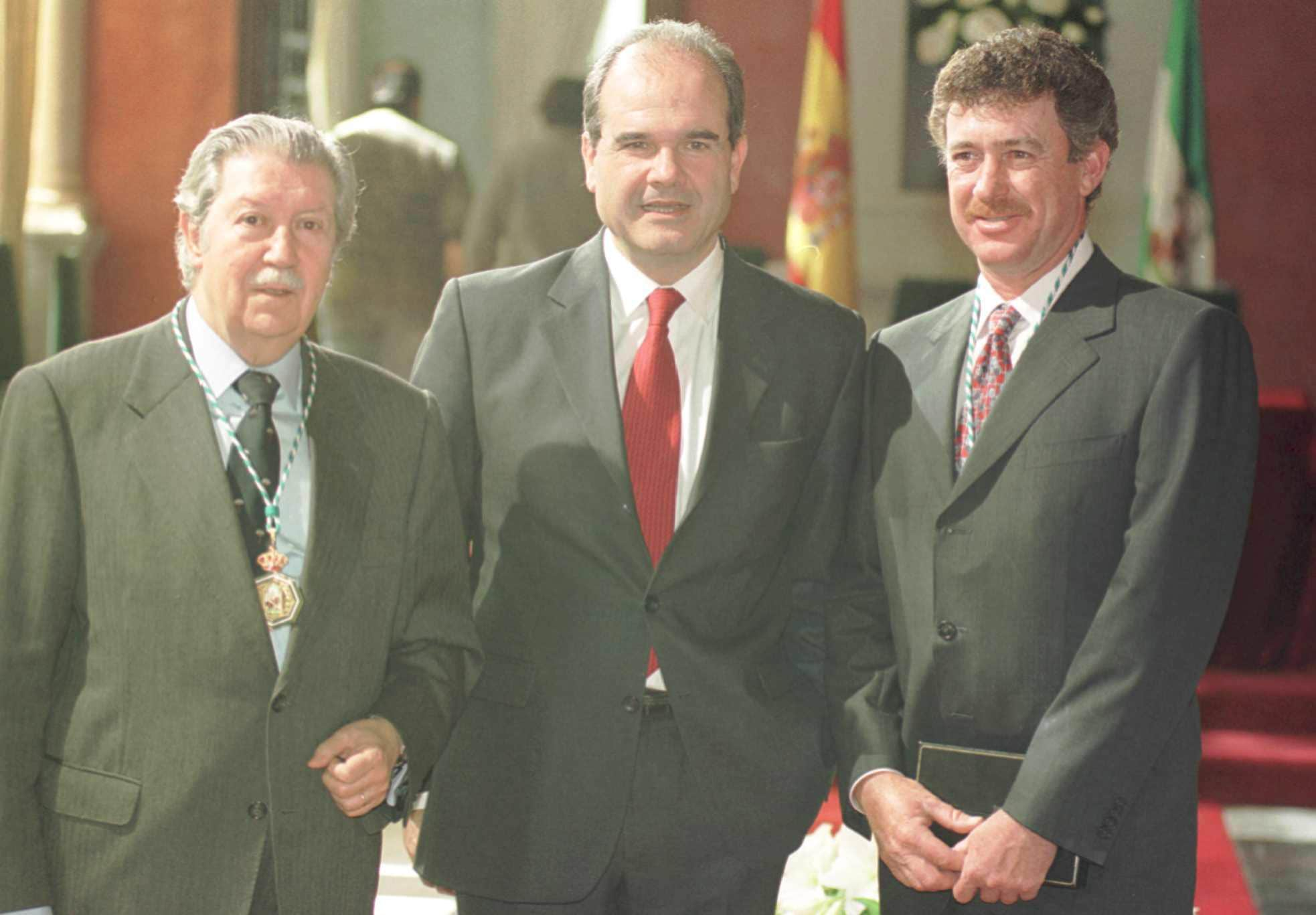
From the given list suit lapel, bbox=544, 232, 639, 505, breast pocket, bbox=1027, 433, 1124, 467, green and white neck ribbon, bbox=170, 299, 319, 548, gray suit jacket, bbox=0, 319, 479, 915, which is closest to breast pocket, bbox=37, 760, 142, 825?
gray suit jacket, bbox=0, 319, 479, 915

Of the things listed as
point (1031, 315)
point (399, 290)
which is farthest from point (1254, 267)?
point (1031, 315)

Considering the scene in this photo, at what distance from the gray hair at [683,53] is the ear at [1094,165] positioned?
46cm

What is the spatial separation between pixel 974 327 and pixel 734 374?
315mm

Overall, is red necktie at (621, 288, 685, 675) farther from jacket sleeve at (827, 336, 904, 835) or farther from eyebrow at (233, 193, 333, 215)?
eyebrow at (233, 193, 333, 215)

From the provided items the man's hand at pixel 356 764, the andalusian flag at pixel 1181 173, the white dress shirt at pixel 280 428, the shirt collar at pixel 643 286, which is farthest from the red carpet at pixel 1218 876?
the white dress shirt at pixel 280 428

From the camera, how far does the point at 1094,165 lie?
189cm

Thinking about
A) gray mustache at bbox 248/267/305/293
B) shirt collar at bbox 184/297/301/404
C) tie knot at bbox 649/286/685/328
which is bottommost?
shirt collar at bbox 184/297/301/404

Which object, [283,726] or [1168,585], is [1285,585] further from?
[283,726]

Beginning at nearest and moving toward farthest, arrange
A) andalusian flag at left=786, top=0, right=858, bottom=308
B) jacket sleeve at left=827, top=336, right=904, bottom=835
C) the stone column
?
1. jacket sleeve at left=827, top=336, right=904, bottom=835
2. andalusian flag at left=786, top=0, right=858, bottom=308
3. the stone column

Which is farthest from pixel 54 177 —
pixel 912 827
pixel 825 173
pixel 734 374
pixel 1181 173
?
pixel 912 827

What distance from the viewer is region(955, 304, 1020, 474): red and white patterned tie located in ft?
6.14

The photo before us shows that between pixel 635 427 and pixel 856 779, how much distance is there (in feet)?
1.73

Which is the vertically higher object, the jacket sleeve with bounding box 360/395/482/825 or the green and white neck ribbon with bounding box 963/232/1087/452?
the green and white neck ribbon with bounding box 963/232/1087/452

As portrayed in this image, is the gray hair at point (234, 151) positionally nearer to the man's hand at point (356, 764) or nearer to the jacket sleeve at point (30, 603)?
the jacket sleeve at point (30, 603)
